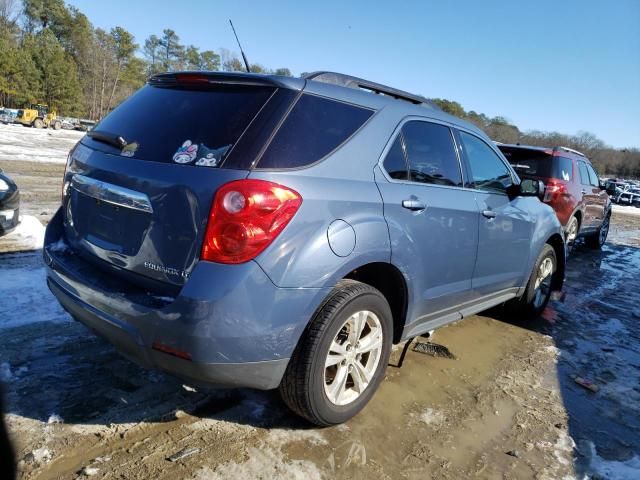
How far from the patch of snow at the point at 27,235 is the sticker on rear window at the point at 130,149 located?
3567 millimetres

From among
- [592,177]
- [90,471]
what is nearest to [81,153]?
[90,471]

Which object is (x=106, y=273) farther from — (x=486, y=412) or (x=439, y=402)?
(x=486, y=412)

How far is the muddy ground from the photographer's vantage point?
2373 millimetres

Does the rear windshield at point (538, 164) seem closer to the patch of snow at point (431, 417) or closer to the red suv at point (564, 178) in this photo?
the red suv at point (564, 178)

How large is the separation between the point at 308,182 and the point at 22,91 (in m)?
62.5

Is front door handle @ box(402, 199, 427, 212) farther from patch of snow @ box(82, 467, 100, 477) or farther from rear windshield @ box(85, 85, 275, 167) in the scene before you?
patch of snow @ box(82, 467, 100, 477)

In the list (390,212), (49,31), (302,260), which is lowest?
(302,260)

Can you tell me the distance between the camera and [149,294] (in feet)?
7.38

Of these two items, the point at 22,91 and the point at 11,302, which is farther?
the point at 22,91

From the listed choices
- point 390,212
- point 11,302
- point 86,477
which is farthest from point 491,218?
point 11,302

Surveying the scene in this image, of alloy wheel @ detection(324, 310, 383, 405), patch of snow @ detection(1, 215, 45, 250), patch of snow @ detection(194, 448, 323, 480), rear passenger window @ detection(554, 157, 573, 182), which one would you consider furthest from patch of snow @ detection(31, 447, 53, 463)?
rear passenger window @ detection(554, 157, 573, 182)

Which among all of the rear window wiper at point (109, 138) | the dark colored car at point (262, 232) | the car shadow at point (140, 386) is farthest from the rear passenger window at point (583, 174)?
the rear window wiper at point (109, 138)

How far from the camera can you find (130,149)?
2521mm

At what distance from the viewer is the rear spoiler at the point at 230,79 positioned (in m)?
2.49
